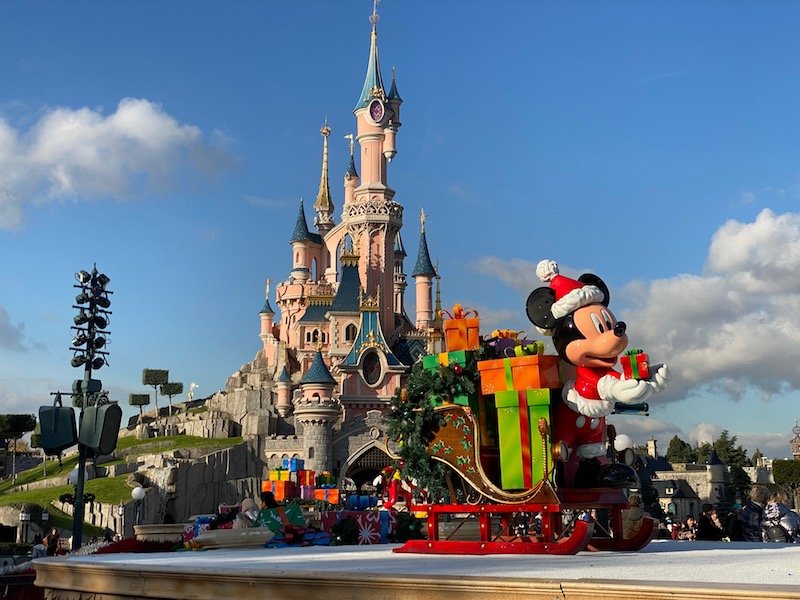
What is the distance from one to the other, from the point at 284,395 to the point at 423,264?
62.2ft

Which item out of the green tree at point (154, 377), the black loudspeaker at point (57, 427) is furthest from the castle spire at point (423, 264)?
the black loudspeaker at point (57, 427)

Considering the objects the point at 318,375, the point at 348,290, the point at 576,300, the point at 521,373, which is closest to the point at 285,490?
the point at 521,373

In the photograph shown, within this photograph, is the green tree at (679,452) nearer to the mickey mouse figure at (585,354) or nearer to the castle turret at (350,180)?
the castle turret at (350,180)

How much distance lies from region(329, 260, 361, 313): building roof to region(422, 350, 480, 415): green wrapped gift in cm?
5125

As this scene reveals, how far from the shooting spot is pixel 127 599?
911 centimetres

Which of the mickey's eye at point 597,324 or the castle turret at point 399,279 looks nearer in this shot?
the mickey's eye at point 597,324

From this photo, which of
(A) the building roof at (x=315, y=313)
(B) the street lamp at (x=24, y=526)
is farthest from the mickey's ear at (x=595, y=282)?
(A) the building roof at (x=315, y=313)

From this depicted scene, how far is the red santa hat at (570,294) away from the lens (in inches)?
456

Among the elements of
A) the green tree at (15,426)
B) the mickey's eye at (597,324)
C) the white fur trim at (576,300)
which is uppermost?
the green tree at (15,426)

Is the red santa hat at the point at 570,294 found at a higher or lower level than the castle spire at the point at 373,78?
lower

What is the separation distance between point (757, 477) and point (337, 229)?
5058 cm

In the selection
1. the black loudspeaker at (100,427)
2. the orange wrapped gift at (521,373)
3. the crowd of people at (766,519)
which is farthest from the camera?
the black loudspeaker at (100,427)

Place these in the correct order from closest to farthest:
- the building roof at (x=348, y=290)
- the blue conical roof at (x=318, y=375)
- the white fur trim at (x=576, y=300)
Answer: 1. the white fur trim at (x=576, y=300)
2. the blue conical roof at (x=318, y=375)
3. the building roof at (x=348, y=290)

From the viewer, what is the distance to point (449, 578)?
6.84 meters
